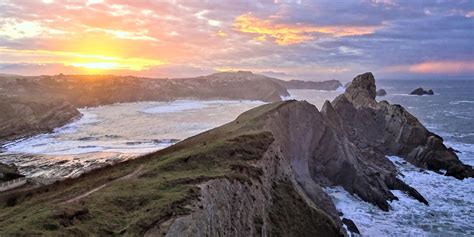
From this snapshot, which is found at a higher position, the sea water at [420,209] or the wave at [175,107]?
the wave at [175,107]

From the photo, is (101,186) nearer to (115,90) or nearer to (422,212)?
(422,212)

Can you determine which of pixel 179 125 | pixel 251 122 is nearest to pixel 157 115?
pixel 179 125

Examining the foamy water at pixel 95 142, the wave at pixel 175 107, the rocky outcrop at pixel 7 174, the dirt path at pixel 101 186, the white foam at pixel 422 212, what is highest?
the dirt path at pixel 101 186

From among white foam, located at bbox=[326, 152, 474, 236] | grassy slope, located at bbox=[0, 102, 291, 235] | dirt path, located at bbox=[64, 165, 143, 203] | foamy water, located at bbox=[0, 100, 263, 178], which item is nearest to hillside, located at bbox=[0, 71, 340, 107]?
foamy water, located at bbox=[0, 100, 263, 178]

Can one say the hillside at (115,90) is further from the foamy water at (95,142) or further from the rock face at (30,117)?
the foamy water at (95,142)

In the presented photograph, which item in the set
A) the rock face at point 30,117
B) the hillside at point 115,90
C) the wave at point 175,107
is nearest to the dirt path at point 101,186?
the rock face at point 30,117

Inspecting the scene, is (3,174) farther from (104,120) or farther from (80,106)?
(80,106)
